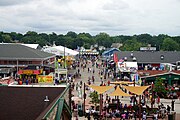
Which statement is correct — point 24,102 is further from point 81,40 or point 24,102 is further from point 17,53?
point 81,40

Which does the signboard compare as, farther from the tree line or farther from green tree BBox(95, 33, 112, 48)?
green tree BBox(95, 33, 112, 48)

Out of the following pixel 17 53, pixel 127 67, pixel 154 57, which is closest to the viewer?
pixel 127 67

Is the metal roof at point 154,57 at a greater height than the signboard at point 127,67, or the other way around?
the metal roof at point 154,57

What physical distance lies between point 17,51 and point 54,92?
120 ft

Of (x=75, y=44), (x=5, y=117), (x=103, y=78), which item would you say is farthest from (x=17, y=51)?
(x=75, y=44)

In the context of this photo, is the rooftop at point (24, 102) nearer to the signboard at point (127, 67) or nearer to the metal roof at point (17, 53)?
the signboard at point (127, 67)

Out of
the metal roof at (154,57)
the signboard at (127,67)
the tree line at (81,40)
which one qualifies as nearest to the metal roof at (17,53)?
the signboard at (127,67)

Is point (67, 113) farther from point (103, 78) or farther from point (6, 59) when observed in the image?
point (6, 59)

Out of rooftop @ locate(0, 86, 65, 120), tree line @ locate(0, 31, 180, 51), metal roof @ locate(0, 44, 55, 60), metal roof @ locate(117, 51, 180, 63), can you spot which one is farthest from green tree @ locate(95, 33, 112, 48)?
rooftop @ locate(0, 86, 65, 120)

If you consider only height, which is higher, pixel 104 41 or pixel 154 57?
pixel 104 41

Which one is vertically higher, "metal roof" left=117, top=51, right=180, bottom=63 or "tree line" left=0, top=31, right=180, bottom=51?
"tree line" left=0, top=31, right=180, bottom=51

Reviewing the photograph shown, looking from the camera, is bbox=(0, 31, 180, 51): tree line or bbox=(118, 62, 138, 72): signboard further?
bbox=(0, 31, 180, 51): tree line

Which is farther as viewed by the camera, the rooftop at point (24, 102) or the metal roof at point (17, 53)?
the metal roof at point (17, 53)

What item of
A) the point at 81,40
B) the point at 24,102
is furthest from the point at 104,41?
the point at 24,102
